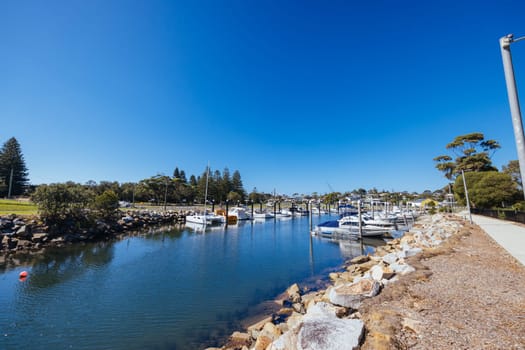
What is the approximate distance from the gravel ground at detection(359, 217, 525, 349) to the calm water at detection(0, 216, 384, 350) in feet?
17.9

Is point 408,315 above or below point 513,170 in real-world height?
below

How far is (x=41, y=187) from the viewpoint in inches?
823

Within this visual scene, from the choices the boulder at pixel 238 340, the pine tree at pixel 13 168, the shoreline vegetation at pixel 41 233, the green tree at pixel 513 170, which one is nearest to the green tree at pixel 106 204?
the shoreline vegetation at pixel 41 233

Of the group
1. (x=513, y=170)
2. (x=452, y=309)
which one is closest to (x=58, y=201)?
(x=452, y=309)

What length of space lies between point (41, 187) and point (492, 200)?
4477 centimetres

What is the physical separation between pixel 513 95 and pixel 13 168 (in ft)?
259

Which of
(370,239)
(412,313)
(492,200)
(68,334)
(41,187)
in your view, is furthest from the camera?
(370,239)

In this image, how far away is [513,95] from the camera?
10.0ft

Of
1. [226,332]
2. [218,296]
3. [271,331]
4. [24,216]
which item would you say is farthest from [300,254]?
[24,216]

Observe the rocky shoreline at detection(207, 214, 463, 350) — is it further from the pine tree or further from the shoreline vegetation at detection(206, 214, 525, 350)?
the pine tree

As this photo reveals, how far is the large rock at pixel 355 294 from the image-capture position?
5169 mm

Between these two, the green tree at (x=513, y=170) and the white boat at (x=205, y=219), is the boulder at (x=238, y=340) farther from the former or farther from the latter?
the green tree at (x=513, y=170)

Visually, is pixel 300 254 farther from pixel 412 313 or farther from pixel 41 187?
pixel 41 187

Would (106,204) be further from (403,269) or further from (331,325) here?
(403,269)
